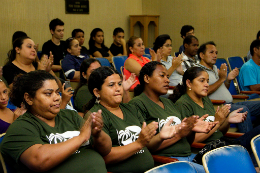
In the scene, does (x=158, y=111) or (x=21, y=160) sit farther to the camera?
(x=158, y=111)

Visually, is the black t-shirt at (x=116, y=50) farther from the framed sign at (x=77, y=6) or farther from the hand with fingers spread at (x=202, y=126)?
the hand with fingers spread at (x=202, y=126)

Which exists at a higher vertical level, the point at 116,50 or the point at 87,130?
the point at 116,50

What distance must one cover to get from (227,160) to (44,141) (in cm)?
85

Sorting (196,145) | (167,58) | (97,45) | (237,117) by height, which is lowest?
(196,145)

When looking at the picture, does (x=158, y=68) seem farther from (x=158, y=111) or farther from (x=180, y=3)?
(x=180, y=3)

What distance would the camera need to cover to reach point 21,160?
144 cm

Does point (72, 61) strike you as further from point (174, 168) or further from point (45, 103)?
point (174, 168)

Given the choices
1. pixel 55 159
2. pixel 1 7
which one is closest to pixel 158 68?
pixel 55 159

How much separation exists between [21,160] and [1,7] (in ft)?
14.3

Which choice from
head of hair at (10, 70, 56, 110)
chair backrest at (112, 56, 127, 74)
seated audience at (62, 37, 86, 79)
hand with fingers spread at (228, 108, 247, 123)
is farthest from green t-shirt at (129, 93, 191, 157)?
chair backrest at (112, 56, 127, 74)

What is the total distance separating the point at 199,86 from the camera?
2.70 metres

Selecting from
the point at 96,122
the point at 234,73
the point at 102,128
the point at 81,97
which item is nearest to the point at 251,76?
the point at 234,73

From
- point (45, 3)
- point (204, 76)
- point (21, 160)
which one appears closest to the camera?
point (21, 160)

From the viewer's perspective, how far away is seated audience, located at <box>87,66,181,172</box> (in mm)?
1785
